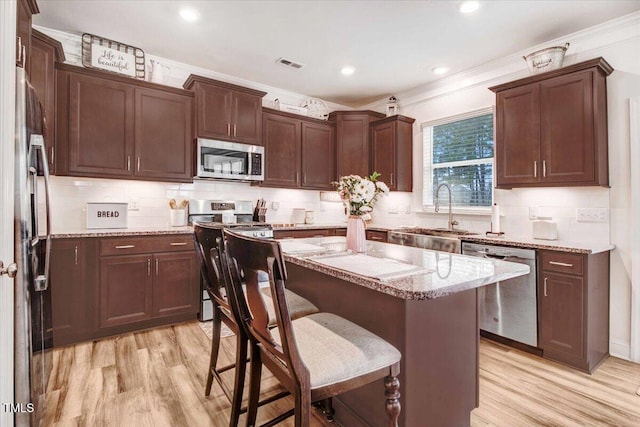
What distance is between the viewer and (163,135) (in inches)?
134

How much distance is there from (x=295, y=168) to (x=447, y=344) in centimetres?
331

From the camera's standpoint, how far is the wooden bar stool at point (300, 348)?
3.48 ft

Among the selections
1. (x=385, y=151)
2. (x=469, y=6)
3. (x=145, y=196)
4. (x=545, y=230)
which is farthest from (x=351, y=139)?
(x=145, y=196)

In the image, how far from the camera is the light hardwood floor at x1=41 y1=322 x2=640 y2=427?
1.82 m

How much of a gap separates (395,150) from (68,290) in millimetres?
3902

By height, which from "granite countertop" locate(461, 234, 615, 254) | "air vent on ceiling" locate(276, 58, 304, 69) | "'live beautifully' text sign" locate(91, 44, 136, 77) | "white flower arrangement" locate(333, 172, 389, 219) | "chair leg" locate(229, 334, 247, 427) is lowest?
"chair leg" locate(229, 334, 247, 427)

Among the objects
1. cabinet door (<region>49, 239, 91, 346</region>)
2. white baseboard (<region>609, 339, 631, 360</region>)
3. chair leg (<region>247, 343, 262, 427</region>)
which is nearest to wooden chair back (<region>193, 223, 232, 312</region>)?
chair leg (<region>247, 343, 262, 427</region>)

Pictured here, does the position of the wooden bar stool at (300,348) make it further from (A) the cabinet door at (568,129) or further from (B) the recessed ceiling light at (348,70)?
(B) the recessed ceiling light at (348,70)

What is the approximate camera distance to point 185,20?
2.85 metres

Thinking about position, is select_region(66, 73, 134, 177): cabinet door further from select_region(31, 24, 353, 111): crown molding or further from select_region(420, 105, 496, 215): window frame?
select_region(420, 105, 496, 215): window frame

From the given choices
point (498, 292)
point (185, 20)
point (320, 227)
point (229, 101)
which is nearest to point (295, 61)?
point (229, 101)

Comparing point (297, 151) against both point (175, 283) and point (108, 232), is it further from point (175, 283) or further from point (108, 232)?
point (108, 232)

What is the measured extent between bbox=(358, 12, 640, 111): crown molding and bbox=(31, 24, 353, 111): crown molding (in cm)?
141

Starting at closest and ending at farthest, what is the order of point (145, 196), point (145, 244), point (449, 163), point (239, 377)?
point (239, 377) → point (145, 244) → point (145, 196) → point (449, 163)
